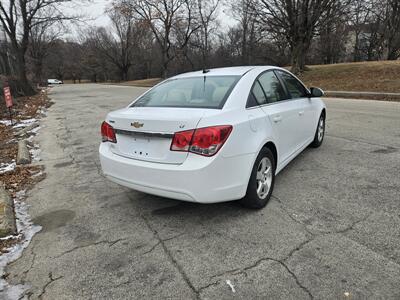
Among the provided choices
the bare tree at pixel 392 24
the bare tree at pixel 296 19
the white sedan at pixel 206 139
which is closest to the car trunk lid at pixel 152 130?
the white sedan at pixel 206 139

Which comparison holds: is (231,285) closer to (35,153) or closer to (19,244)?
(19,244)

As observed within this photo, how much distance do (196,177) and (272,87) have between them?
187cm

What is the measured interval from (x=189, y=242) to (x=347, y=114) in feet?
26.1

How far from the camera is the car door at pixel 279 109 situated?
3.48 meters

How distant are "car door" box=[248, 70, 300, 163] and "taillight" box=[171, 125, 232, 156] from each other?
2.87 feet

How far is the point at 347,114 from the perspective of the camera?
903 centimetres

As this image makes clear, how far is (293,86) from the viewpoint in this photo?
4535mm

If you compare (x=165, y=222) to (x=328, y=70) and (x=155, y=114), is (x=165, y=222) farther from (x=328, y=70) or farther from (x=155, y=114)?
(x=328, y=70)

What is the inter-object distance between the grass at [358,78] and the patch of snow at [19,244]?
15043 millimetres

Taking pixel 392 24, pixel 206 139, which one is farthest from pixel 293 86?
pixel 392 24

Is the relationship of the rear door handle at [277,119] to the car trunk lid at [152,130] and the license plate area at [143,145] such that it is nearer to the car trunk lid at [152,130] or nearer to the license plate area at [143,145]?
the car trunk lid at [152,130]

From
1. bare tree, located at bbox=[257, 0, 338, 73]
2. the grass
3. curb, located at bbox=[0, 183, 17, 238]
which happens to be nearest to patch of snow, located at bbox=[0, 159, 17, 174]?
curb, located at bbox=[0, 183, 17, 238]

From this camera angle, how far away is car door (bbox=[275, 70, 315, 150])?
14.1 feet

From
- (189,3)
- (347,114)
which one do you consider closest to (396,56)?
(189,3)
